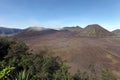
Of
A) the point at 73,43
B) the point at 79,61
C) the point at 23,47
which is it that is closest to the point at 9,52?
the point at 23,47

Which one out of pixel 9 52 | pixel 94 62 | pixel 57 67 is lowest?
pixel 94 62

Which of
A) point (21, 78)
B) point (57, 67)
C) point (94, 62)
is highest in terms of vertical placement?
point (21, 78)

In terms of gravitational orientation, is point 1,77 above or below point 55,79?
above

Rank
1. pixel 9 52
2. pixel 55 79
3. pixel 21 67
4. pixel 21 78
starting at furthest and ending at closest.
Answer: pixel 9 52, pixel 21 67, pixel 55 79, pixel 21 78

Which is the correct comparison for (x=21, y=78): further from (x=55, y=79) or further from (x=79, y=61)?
(x=79, y=61)

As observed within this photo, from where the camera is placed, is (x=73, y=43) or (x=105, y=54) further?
(x=73, y=43)

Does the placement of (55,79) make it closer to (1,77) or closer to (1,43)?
(1,43)

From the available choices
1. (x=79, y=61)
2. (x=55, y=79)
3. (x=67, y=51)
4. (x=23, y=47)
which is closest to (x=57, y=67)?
(x=23, y=47)

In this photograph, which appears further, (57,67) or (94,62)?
(94,62)

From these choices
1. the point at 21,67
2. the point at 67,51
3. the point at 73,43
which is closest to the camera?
the point at 21,67
